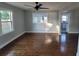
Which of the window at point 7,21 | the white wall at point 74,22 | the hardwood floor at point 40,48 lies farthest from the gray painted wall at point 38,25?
the hardwood floor at point 40,48

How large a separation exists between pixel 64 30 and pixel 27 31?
143 inches

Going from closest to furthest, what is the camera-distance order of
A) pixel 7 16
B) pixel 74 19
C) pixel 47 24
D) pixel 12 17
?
pixel 7 16
pixel 12 17
pixel 74 19
pixel 47 24

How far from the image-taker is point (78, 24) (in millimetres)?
10109

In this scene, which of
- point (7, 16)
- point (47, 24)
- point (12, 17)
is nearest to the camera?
point (7, 16)

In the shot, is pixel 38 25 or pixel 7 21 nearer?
pixel 7 21

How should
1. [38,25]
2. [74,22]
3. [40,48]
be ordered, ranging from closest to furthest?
[40,48], [74,22], [38,25]

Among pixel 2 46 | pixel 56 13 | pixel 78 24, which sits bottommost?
pixel 2 46

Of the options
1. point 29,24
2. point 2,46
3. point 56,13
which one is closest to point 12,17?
point 2,46

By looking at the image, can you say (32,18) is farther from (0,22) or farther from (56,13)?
(0,22)

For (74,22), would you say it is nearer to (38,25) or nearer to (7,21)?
(38,25)

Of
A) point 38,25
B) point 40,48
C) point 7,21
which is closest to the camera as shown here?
point 40,48

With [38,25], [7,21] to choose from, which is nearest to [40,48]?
[7,21]

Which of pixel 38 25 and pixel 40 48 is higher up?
pixel 38 25

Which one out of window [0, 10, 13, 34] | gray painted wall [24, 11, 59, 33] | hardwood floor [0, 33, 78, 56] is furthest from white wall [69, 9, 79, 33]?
window [0, 10, 13, 34]
